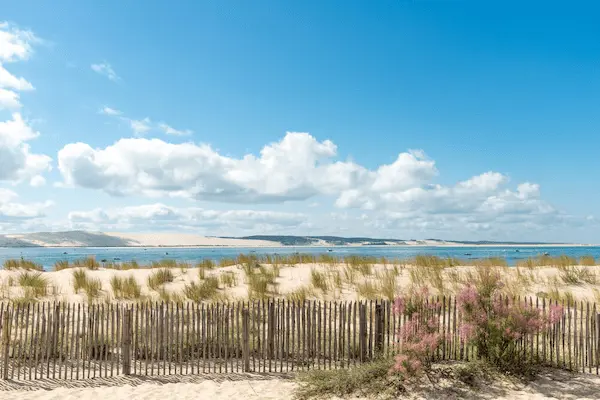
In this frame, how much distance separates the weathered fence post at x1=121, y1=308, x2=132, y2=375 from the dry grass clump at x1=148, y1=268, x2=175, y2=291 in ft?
24.6

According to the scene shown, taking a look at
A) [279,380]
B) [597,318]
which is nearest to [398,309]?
[279,380]

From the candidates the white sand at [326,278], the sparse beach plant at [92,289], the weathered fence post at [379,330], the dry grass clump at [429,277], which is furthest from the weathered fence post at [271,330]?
the sparse beach plant at [92,289]

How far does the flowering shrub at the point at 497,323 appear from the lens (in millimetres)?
9281

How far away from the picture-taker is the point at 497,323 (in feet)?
30.8

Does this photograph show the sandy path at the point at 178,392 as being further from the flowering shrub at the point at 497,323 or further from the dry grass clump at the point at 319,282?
the dry grass clump at the point at 319,282

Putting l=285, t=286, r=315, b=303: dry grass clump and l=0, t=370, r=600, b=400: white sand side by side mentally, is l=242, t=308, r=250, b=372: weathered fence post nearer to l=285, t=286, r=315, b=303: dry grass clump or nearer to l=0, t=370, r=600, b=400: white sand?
l=0, t=370, r=600, b=400: white sand

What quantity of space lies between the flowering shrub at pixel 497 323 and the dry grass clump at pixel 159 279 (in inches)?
480

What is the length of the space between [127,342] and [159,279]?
8793 millimetres

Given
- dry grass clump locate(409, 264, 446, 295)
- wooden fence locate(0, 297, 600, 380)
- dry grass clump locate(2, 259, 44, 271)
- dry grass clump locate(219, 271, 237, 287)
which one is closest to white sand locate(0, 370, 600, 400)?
wooden fence locate(0, 297, 600, 380)

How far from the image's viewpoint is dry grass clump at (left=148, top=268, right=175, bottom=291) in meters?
18.1

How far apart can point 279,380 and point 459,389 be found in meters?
3.61

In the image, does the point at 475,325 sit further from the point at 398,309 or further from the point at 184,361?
the point at 184,361

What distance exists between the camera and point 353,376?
9039 millimetres

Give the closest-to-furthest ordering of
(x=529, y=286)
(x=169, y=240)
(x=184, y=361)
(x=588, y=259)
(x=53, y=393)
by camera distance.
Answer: (x=53, y=393)
(x=184, y=361)
(x=529, y=286)
(x=588, y=259)
(x=169, y=240)
